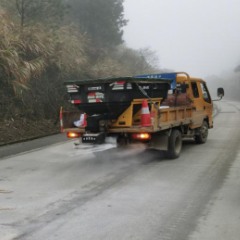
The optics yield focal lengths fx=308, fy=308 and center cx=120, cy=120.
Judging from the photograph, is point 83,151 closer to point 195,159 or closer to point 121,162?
point 121,162

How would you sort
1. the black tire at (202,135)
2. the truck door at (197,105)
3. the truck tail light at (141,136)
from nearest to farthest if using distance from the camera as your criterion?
1. the truck tail light at (141,136)
2. the truck door at (197,105)
3. the black tire at (202,135)

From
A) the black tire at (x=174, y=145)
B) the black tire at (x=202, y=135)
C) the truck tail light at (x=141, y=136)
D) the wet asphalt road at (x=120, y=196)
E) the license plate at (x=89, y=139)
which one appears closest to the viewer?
the wet asphalt road at (x=120, y=196)

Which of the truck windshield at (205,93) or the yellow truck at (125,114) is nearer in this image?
the yellow truck at (125,114)

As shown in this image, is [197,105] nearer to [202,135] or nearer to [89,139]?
[202,135]

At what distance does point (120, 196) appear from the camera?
5.04 m

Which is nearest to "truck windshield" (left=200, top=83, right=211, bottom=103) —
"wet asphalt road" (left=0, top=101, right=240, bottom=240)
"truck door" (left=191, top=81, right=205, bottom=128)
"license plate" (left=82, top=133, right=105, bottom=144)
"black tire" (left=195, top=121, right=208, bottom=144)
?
"truck door" (left=191, top=81, right=205, bottom=128)

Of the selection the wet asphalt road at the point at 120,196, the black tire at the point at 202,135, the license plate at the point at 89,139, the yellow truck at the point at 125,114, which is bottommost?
the wet asphalt road at the point at 120,196

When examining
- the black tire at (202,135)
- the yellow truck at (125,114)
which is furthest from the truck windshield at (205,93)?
the yellow truck at (125,114)

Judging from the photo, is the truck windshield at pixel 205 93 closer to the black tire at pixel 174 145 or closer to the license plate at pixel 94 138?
the black tire at pixel 174 145

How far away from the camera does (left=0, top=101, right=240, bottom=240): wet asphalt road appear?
379 cm

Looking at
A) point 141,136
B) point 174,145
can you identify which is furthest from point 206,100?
point 141,136

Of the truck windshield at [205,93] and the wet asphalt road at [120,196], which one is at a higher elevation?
the truck windshield at [205,93]

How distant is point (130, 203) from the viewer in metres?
4.72

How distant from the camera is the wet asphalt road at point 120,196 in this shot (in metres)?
3.79
